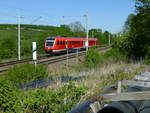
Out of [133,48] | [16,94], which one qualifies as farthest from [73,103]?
[133,48]

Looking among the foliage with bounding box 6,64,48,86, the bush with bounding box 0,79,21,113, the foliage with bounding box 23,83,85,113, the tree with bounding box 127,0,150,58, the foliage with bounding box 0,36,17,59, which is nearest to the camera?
the foliage with bounding box 23,83,85,113

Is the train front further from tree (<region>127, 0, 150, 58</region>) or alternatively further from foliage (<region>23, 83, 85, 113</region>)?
foliage (<region>23, 83, 85, 113</region>)

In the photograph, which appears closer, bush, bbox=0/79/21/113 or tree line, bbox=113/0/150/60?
bush, bbox=0/79/21/113

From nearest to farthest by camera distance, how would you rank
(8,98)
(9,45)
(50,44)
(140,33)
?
1. (8,98)
2. (140,33)
3. (50,44)
4. (9,45)

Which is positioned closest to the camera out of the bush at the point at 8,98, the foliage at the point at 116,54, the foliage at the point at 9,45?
the bush at the point at 8,98

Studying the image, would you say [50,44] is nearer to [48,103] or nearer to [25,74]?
[25,74]

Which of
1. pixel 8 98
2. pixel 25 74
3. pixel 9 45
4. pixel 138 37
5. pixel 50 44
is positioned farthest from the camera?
pixel 9 45

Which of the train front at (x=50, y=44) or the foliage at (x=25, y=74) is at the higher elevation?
the train front at (x=50, y=44)

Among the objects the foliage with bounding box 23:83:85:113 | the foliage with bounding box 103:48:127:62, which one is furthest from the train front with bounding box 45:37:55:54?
the foliage with bounding box 23:83:85:113

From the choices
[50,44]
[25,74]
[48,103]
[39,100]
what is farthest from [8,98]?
[50,44]

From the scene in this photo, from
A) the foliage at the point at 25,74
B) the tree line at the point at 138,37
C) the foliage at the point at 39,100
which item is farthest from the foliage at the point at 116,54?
the foliage at the point at 39,100

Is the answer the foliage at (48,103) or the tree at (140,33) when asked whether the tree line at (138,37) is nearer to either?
the tree at (140,33)

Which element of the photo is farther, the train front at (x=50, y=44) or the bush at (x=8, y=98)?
the train front at (x=50, y=44)

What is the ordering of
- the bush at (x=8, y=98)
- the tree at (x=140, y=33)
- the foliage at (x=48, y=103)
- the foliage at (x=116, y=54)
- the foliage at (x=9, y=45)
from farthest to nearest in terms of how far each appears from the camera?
the foliage at (x=9, y=45), the foliage at (x=116, y=54), the tree at (x=140, y=33), the bush at (x=8, y=98), the foliage at (x=48, y=103)
